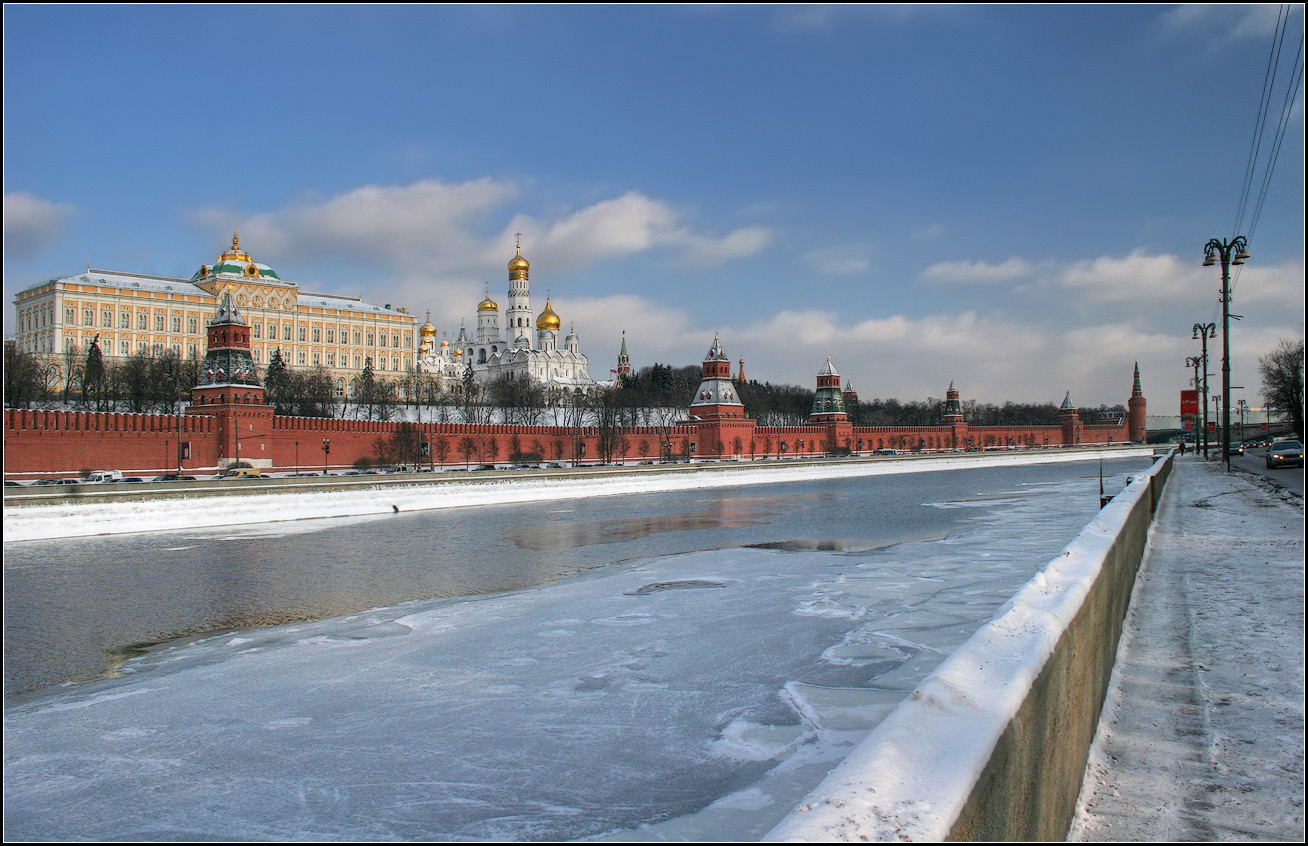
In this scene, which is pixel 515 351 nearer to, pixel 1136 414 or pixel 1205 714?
pixel 1136 414

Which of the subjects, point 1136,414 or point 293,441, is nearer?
point 293,441

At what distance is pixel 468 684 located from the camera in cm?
526

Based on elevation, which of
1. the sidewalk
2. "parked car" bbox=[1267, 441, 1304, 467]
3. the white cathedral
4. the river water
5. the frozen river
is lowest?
the river water

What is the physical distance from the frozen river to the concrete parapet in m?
1.05

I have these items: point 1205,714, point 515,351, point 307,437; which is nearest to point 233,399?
point 307,437

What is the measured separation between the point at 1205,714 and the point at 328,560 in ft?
38.2

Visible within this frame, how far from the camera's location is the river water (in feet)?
26.0

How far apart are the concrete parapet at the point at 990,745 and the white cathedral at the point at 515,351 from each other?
76.4 m

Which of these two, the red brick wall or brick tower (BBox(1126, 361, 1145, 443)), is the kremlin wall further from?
brick tower (BBox(1126, 361, 1145, 443))

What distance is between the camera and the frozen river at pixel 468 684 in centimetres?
338

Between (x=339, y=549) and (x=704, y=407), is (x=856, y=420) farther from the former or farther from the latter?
(x=339, y=549)

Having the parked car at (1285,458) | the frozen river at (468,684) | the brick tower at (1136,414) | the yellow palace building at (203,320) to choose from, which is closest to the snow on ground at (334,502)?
the frozen river at (468,684)

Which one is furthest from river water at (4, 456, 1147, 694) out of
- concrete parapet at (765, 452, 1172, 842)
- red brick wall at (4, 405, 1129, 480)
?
red brick wall at (4, 405, 1129, 480)

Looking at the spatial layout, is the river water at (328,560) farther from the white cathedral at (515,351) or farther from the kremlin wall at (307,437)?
the white cathedral at (515,351)
